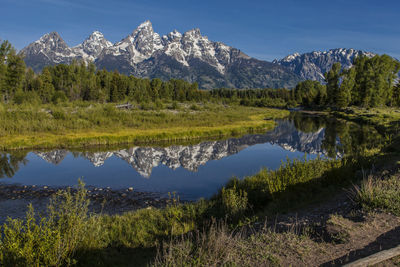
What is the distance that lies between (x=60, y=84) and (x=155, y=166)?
88156 mm

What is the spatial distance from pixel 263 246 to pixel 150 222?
19.0 feet

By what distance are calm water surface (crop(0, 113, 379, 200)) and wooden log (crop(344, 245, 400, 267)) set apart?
972 centimetres

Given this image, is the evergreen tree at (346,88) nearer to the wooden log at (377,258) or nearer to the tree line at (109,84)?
the tree line at (109,84)

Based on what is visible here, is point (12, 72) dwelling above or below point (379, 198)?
above

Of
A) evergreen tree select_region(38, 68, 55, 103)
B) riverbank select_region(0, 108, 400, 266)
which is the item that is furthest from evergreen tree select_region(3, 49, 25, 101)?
riverbank select_region(0, 108, 400, 266)

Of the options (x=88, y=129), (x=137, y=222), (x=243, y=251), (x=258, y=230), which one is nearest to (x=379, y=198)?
(x=258, y=230)

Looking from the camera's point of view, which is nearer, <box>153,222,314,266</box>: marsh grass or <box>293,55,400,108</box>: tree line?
<box>153,222,314,266</box>: marsh grass

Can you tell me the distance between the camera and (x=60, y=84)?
97812mm

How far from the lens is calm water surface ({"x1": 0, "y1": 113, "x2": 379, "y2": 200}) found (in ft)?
66.0

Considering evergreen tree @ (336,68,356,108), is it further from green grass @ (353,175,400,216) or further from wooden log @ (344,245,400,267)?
wooden log @ (344,245,400,267)

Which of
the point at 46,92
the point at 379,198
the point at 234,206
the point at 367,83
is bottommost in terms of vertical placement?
the point at 234,206

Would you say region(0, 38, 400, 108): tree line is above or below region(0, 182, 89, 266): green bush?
above

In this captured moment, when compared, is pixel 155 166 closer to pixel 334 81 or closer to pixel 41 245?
pixel 41 245

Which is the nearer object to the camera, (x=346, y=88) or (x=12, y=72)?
(x=12, y=72)
